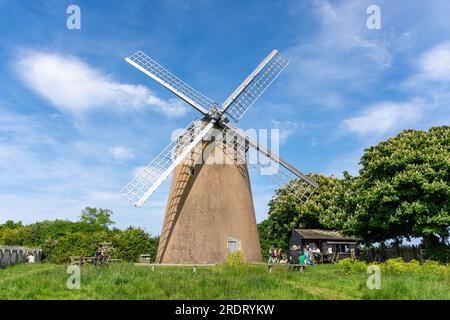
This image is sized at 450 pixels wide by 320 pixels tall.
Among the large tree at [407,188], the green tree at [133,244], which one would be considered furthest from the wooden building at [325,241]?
the green tree at [133,244]

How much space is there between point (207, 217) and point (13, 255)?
17.0 meters

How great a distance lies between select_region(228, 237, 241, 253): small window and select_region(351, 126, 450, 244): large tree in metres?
8.99

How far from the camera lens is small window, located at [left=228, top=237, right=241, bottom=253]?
2347cm

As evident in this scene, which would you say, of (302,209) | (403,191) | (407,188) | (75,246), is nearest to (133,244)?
(75,246)

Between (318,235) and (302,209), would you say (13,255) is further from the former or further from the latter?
(302,209)

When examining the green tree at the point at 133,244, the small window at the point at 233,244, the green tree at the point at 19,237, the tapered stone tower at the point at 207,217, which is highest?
the tapered stone tower at the point at 207,217

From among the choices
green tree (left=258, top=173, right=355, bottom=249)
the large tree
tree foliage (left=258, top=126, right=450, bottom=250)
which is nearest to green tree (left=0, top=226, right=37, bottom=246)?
green tree (left=258, top=173, right=355, bottom=249)

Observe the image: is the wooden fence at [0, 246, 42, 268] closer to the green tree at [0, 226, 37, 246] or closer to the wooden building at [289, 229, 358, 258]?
the wooden building at [289, 229, 358, 258]

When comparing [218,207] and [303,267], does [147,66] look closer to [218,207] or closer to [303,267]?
[218,207]

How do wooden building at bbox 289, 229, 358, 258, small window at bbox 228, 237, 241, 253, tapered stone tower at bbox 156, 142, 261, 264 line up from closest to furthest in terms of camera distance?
tapered stone tower at bbox 156, 142, 261, 264 → small window at bbox 228, 237, 241, 253 → wooden building at bbox 289, 229, 358, 258

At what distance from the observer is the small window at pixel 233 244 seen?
2347 centimetres

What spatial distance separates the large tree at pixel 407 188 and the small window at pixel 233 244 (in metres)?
8.99

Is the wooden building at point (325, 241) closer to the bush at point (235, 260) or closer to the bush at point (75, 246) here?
the bush at point (235, 260)

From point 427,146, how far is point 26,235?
66298mm
